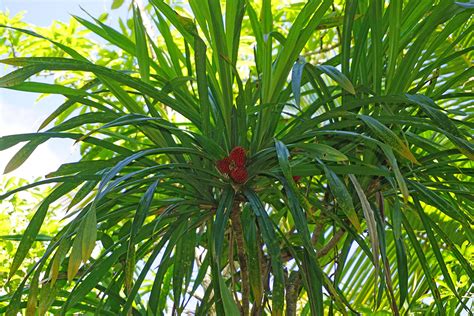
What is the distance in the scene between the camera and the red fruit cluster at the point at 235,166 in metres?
0.91

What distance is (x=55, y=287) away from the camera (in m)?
0.93

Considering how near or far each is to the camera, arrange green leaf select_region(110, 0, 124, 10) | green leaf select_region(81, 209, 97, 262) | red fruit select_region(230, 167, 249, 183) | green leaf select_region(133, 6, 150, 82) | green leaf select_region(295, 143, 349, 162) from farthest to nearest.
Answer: green leaf select_region(110, 0, 124, 10) < green leaf select_region(133, 6, 150, 82) < red fruit select_region(230, 167, 249, 183) < green leaf select_region(295, 143, 349, 162) < green leaf select_region(81, 209, 97, 262)

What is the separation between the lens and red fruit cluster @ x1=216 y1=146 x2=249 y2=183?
0.91 metres

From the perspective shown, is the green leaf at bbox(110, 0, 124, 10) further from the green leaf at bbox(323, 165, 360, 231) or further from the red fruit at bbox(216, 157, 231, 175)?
the green leaf at bbox(323, 165, 360, 231)

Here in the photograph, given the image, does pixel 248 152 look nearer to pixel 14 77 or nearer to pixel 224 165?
pixel 224 165

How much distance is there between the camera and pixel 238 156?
0.92 m

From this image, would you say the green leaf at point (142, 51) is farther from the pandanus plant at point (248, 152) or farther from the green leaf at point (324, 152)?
the green leaf at point (324, 152)

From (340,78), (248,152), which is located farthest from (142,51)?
(340,78)

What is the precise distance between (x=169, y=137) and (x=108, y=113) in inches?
3.4

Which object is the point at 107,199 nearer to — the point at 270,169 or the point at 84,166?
the point at 84,166

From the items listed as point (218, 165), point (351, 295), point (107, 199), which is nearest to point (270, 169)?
point (218, 165)

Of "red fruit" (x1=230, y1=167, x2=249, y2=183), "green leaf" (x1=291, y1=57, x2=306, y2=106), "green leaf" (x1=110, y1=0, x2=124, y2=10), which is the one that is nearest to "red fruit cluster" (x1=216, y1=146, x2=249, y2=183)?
"red fruit" (x1=230, y1=167, x2=249, y2=183)

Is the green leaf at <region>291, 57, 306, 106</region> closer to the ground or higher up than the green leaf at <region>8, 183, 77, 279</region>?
higher up

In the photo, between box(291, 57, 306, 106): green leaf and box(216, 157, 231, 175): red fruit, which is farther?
box(216, 157, 231, 175): red fruit
